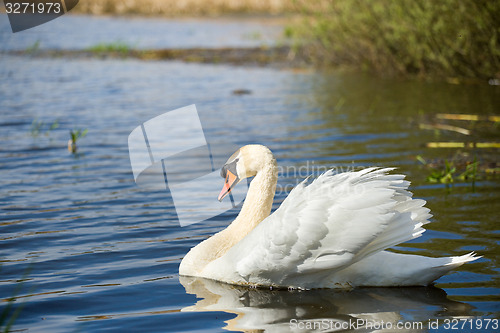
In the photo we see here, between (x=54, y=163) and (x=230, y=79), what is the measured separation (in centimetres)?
1090

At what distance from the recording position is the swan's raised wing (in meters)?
5.21

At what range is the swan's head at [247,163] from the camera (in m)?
6.00

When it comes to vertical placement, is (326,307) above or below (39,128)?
above

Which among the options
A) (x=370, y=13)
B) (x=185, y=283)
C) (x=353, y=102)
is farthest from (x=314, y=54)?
(x=185, y=283)

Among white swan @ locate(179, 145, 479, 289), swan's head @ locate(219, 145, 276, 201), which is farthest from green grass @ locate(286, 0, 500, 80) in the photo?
white swan @ locate(179, 145, 479, 289)

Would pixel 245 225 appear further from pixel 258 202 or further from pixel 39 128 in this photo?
pixel 39 128

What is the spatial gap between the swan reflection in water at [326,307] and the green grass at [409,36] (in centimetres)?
1136

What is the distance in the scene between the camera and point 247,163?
6.06 m

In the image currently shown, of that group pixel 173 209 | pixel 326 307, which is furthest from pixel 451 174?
pixel 326 307

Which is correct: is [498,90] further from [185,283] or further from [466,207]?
[185,283]

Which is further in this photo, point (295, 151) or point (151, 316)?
point (295, 151)

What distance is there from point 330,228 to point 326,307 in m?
0.58

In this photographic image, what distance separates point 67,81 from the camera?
20.6 m

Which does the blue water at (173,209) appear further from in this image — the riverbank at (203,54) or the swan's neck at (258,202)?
the riverbank at (203,54)
